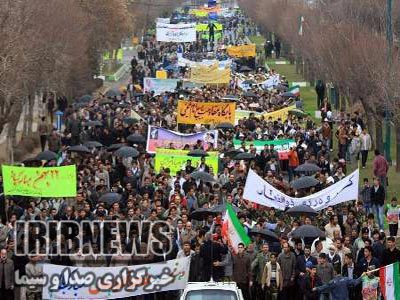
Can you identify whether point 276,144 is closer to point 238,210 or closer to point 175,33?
point 238,210

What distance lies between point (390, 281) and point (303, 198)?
6.71 meters

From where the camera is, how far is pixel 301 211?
27156 millimetres

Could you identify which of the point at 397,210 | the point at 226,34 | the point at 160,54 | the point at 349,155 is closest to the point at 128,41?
the point at 226,34

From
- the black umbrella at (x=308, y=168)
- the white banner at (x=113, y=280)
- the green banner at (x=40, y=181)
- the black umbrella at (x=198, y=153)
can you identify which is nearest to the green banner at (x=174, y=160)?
the black umbrella at (x=198, y=153)

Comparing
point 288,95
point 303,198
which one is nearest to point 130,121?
point 288,95

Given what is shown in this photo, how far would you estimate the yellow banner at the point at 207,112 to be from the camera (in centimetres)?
4622

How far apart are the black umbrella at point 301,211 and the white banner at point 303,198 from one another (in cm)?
86

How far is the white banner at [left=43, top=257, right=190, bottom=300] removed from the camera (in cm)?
2317

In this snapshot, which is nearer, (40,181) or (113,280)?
(113,280)

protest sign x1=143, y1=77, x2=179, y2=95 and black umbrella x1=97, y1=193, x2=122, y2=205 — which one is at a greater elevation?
black umbrella x1=97, y1=193, x2=122, y2=205

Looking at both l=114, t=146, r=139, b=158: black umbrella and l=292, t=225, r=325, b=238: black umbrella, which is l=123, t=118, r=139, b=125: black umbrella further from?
l=292, t=225, r=325, b=238: black umbrella

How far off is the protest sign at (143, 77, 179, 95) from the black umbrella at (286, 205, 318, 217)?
3293 centimetres

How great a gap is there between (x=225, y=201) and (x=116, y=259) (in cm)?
552

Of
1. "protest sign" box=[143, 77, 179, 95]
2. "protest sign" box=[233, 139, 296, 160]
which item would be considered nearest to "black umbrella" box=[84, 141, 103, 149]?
"protest sign" box=[233, 139, 296, 160]
